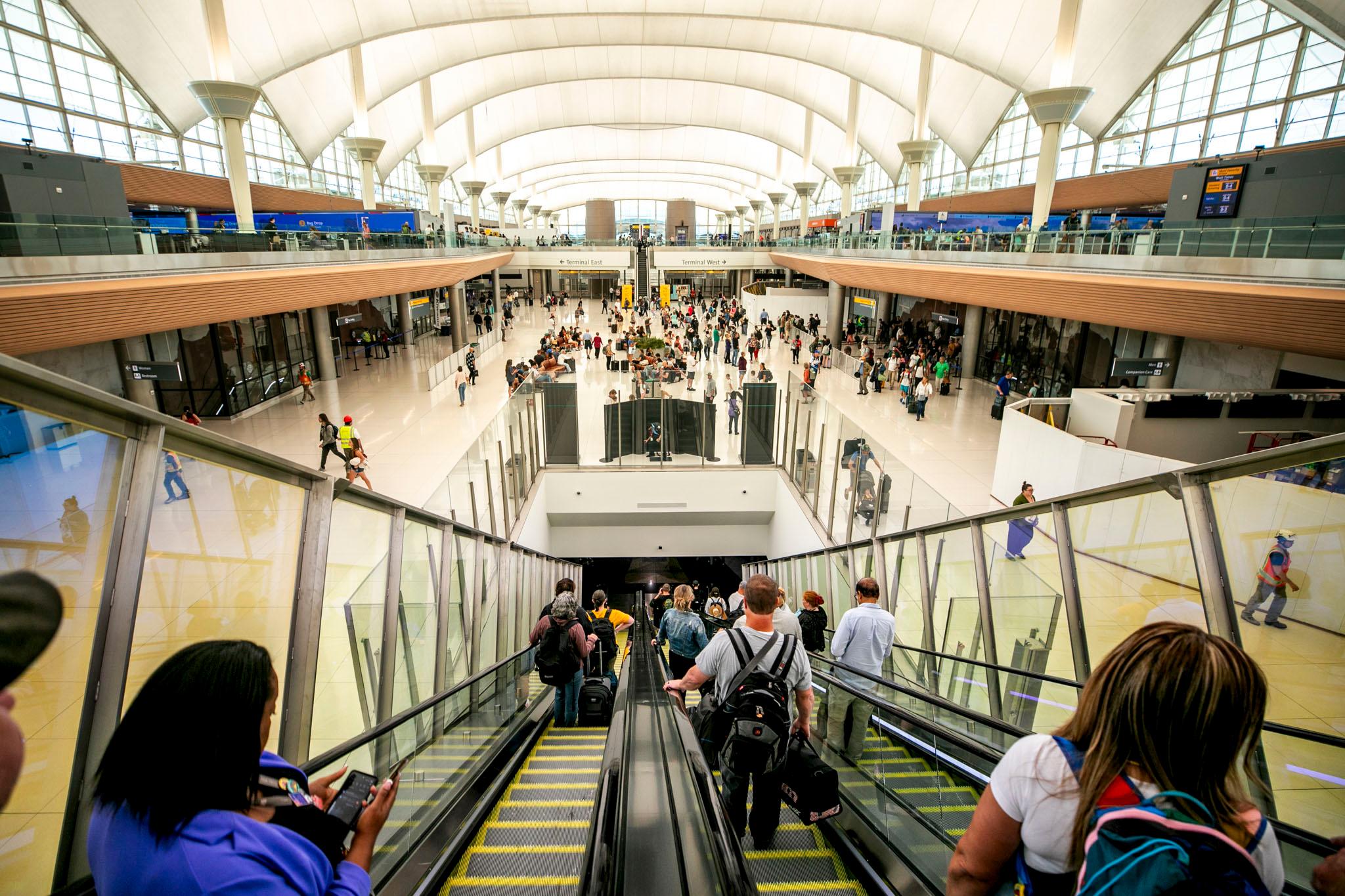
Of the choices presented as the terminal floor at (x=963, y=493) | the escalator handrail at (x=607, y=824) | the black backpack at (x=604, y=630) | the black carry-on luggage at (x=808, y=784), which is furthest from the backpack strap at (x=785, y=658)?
the black backpack at (x=604, y=630)

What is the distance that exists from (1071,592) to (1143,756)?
7.83 feet

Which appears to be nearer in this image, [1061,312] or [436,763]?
[436,763]

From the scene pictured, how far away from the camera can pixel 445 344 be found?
105 feet

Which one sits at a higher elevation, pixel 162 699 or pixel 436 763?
pixel 162 699

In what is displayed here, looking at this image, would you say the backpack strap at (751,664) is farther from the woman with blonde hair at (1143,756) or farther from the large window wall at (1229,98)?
the large window wall at (1229,98)

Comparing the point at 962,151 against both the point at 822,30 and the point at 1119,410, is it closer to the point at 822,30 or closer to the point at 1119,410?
the point at 822,30

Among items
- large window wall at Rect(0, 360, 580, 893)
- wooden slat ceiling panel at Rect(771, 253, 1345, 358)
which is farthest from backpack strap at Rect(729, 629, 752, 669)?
wooden slat ceiling panel at Rect(771, 253, 1345, 358)

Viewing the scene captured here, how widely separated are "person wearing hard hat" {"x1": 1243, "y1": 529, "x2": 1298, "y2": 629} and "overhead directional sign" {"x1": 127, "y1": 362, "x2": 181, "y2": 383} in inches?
564

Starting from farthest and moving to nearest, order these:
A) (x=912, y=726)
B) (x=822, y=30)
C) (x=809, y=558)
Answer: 1. (x=822, y=30)
2. (x=809, y=558)
3. (x=912, y=726)

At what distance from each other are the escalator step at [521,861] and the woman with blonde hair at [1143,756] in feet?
7.19

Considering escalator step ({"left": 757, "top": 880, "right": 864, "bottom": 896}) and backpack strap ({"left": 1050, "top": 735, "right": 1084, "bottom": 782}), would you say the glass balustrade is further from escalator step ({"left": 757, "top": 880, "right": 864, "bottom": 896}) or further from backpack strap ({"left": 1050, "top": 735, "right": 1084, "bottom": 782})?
backpack strap ({"left": 1050, "top": 735, "right": 1084, "bottom": 782})

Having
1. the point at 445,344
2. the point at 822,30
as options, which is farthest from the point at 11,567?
the point at 822,30

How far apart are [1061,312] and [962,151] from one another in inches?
1233

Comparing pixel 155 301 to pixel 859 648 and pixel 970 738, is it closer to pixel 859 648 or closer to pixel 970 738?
pixel 859 648
